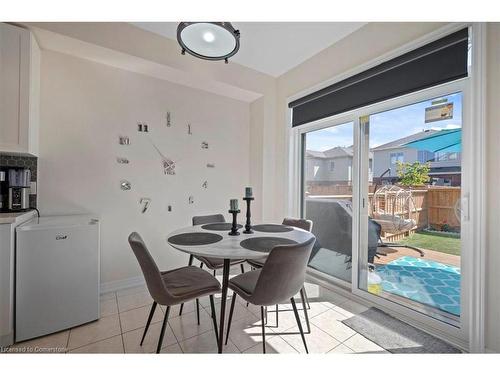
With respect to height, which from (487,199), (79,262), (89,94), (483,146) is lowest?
(79,262)

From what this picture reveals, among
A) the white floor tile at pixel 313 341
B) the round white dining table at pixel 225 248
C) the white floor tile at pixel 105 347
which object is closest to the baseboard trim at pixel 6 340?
the white floor tile at pixel 105 347

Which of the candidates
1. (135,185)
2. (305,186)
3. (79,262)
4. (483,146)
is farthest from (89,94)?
(483,146)

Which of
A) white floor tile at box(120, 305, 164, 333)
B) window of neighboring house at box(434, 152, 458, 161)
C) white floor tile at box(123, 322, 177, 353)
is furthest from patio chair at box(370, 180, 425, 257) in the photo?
white floor tile at box(120, 305, 164, 333)

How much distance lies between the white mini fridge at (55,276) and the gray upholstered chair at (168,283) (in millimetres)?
669

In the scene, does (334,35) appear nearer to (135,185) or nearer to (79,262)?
(135,185)

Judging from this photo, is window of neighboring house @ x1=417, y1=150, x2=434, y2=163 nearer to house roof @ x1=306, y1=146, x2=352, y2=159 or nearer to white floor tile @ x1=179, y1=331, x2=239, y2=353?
house roof @ x1=306, y1=146, x2=352, y2=159

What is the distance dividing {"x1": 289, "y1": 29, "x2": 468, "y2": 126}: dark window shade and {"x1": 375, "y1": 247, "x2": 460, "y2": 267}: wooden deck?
1.35 meters

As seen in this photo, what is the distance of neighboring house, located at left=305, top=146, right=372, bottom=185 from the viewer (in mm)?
2480

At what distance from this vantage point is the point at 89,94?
232 cm

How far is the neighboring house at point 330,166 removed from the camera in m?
2.48

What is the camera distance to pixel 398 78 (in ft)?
6.37

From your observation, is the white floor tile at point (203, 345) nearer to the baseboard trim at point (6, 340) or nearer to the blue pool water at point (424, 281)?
the baseboard trim at point (6, 340)
